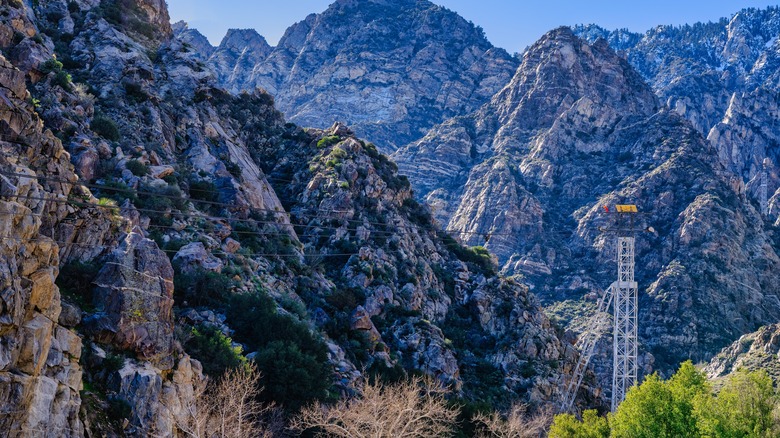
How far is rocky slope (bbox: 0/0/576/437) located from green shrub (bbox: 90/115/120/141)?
3.6 inches

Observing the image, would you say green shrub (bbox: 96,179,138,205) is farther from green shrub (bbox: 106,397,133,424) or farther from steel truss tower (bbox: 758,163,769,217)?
steel truss tower (bbox: 758,163,769,217)

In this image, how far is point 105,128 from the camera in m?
39.2

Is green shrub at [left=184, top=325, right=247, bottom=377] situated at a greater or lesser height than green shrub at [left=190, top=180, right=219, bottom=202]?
lesser

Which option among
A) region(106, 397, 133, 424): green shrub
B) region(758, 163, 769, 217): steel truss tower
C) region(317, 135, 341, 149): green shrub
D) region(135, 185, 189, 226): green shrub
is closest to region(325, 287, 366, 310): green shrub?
region(135, 185, 189, 226): green shrub

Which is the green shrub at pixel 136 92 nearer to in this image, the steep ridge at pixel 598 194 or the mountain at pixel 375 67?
the steep ridge at pixel 598 194

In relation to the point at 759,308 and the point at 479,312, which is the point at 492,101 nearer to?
the point at 759,308

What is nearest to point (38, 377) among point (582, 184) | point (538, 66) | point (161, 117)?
point (161, 117)

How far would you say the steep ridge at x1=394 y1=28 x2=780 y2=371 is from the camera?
85.2m

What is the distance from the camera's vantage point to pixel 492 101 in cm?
14288

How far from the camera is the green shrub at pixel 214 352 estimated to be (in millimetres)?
27094

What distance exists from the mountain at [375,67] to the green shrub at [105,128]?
99750 mm

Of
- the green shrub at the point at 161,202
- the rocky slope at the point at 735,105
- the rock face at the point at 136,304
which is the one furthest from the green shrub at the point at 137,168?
the rocky slope at the point at 735,105

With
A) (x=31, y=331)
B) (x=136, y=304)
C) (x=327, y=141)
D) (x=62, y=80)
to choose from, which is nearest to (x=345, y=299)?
(x=136, y=304)

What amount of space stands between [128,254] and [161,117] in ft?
74.8
